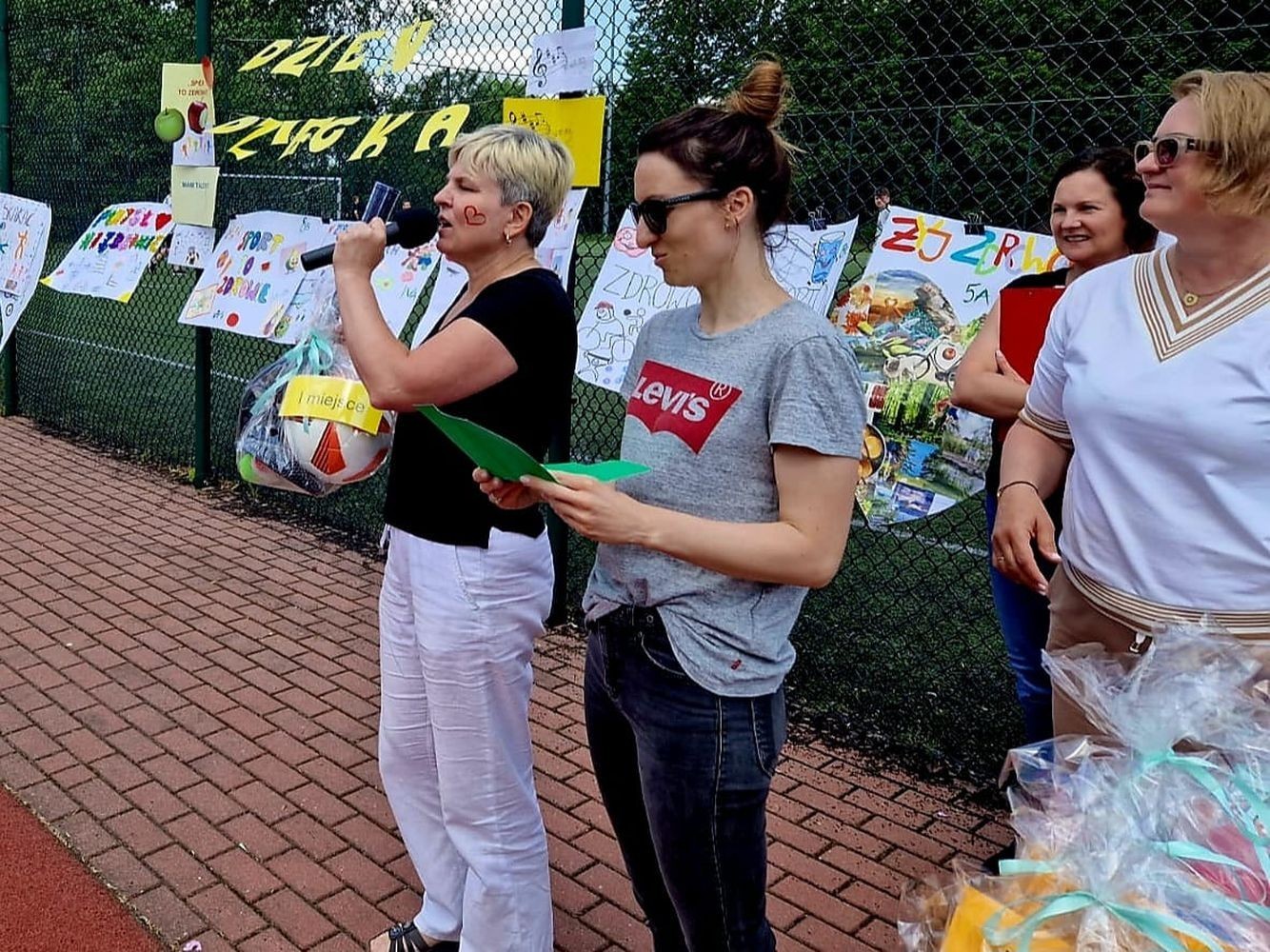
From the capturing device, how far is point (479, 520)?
7.24ft

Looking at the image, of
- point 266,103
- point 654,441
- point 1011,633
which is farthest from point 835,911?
point 266,103

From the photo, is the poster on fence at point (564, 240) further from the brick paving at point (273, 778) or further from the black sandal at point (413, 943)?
the black sandal at point (413, 943)

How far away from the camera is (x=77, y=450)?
757cm

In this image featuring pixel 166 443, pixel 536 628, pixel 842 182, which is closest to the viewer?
pixel 536 628

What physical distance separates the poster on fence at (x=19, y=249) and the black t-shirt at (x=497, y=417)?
20.3 ft

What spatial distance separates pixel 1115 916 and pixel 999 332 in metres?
1.96

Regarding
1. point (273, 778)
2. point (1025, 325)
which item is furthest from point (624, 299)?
point (273, 778)

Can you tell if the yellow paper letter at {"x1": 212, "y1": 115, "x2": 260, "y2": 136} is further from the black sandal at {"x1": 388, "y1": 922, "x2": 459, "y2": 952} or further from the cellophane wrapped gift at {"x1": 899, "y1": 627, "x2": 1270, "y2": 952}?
the cellophane wrapped gift at {"x1": 899, "y1": 627, "x2": 1270, "y2": 952}

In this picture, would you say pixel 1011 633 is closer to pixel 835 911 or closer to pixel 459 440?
pixel 835 911

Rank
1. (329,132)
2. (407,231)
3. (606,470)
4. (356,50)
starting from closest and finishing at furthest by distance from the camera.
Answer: (606,470), (407,231), (356,50), (329,132)

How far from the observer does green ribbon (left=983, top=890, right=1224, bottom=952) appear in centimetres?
97

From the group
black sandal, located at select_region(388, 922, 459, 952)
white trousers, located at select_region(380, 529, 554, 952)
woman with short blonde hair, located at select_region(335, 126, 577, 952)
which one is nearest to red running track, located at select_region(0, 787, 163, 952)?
black sandal, located at select_region(388, 922, 459, 952)

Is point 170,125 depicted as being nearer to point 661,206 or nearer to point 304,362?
point 304,362

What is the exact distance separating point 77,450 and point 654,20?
5626 mm
